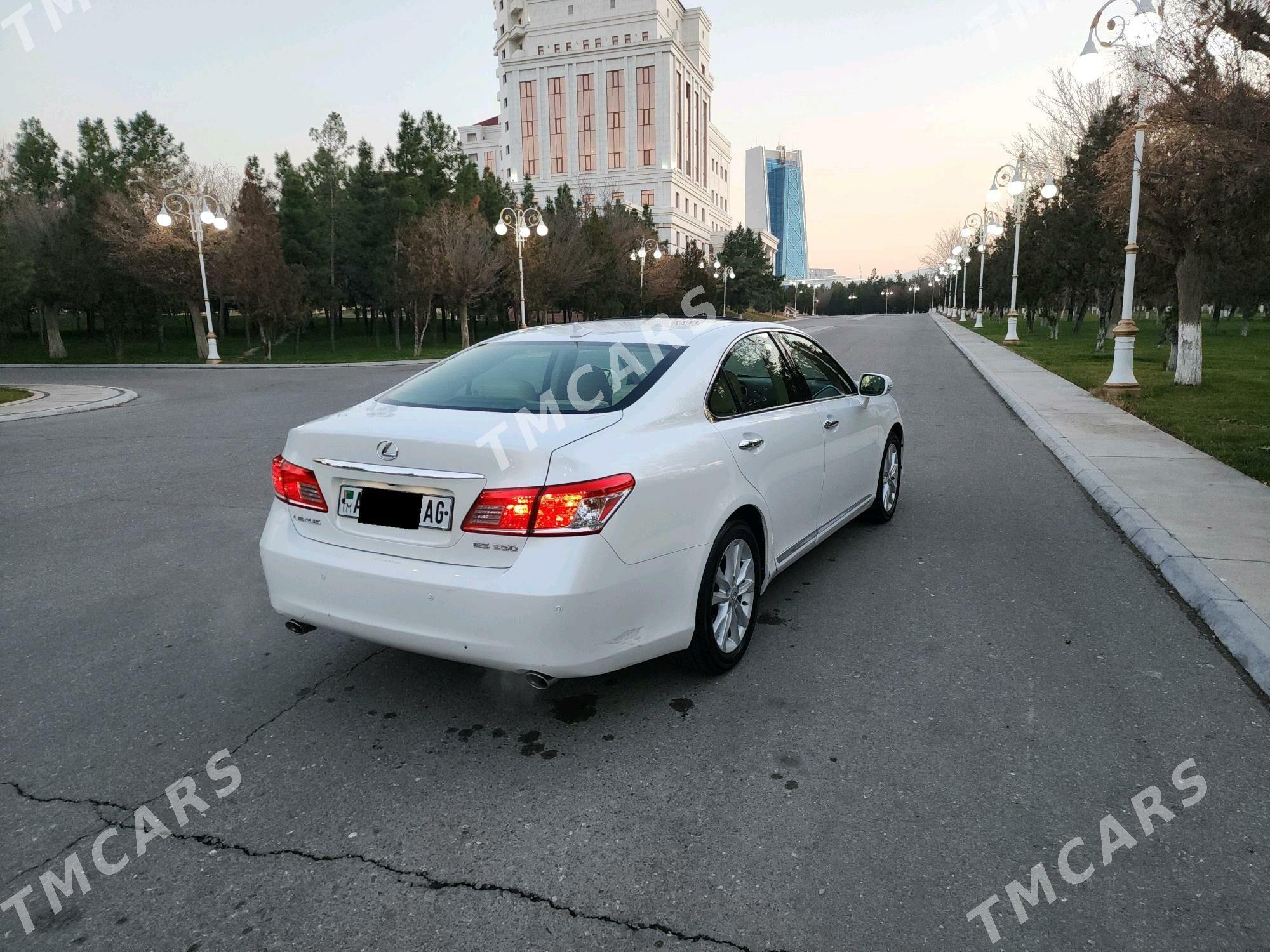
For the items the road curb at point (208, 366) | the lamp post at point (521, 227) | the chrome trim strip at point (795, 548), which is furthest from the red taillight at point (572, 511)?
the road curb at point (208, 366)

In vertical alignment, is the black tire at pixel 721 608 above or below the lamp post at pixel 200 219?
below

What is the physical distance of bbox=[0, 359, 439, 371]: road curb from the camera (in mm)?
31156

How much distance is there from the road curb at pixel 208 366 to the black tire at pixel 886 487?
81.9ft

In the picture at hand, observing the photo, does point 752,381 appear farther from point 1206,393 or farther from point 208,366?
point 208,366

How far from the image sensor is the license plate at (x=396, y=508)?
3.19 meters

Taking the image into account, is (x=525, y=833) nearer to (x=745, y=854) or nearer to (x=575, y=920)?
(x=575, y=920)

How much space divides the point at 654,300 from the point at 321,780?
183ft

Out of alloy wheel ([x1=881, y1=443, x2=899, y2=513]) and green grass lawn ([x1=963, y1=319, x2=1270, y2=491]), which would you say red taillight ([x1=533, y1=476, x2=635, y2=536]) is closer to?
alloy wheel ([x1=881, y1=443, x2=899, y2=513])

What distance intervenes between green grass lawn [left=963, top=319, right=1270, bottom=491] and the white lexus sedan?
6.44 m

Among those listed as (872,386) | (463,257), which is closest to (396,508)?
(872,386)

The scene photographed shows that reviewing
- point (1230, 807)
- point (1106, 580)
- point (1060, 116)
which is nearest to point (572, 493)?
point (1230, 807)

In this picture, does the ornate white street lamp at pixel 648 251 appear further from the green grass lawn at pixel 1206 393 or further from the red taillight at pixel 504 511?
the red taillight at pixel 504 511

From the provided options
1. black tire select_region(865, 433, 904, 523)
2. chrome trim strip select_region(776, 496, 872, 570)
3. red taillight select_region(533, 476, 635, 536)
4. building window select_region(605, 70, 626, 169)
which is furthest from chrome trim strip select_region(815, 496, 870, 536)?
building window select_region(605, 70, 626, 169)

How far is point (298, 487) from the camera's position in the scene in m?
3.58
